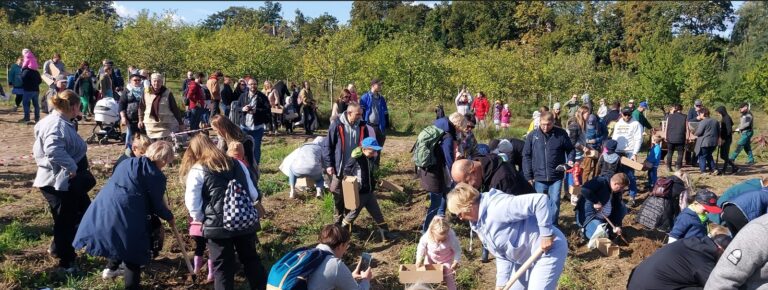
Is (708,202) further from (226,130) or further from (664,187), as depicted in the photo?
(226,130)

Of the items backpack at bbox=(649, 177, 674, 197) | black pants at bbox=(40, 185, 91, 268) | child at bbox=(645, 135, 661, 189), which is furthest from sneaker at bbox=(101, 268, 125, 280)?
child at bbox=(645, 135, 661, 189)

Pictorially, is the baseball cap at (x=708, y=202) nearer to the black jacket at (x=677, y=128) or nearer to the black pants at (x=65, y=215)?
the black pants at (x=65, y=215)

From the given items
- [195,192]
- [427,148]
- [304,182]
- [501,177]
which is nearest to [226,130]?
[195,192]

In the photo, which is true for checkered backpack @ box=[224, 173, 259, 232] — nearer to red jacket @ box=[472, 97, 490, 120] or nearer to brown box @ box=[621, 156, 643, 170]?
brown box @ box=[621, 156, 643, 170]

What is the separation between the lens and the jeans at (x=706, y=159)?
12344 millimetres

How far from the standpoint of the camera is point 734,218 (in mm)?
5047

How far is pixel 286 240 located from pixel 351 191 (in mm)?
1146

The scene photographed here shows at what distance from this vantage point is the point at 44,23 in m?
29.4

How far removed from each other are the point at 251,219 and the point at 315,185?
4.07 meters

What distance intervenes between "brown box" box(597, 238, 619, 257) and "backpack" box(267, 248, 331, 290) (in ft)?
14.1

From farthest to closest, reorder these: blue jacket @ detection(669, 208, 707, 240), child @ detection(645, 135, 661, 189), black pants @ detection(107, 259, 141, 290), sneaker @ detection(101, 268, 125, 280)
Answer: child @ detection(645, 135, 661, 189), sneaker @ detection(101, 268, 125, 280), blue jacket @ detection(669, 208, 707, 240), black pants @ detection(107, 259, 141, 290)

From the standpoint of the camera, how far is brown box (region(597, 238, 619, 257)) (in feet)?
23.1

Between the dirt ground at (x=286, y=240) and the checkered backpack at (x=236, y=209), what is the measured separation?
1.29m

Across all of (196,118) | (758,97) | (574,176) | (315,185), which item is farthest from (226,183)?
(758,97)
